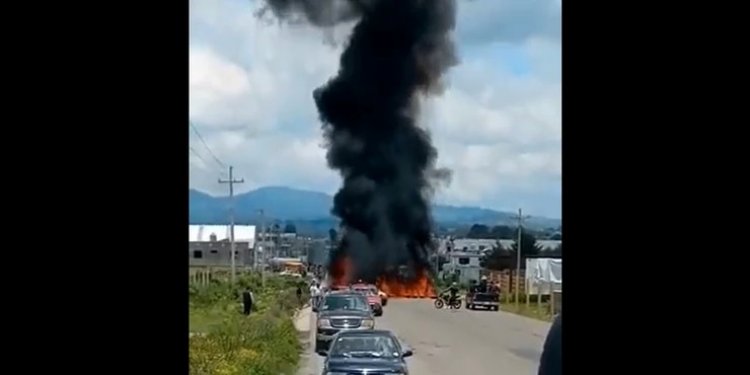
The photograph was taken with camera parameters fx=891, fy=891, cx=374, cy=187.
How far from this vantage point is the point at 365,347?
1.75 meters

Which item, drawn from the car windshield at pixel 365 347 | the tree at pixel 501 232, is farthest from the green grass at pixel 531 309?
the car windshield at pixel 365 347

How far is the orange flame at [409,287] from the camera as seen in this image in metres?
1.76

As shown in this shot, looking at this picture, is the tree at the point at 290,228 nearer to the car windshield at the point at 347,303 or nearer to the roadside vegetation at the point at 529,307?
the car windshield at the point at 347,303

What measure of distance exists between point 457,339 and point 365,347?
19 centimetres

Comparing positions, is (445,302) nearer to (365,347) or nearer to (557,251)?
(365,347)

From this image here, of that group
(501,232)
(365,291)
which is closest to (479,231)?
(501,232)
